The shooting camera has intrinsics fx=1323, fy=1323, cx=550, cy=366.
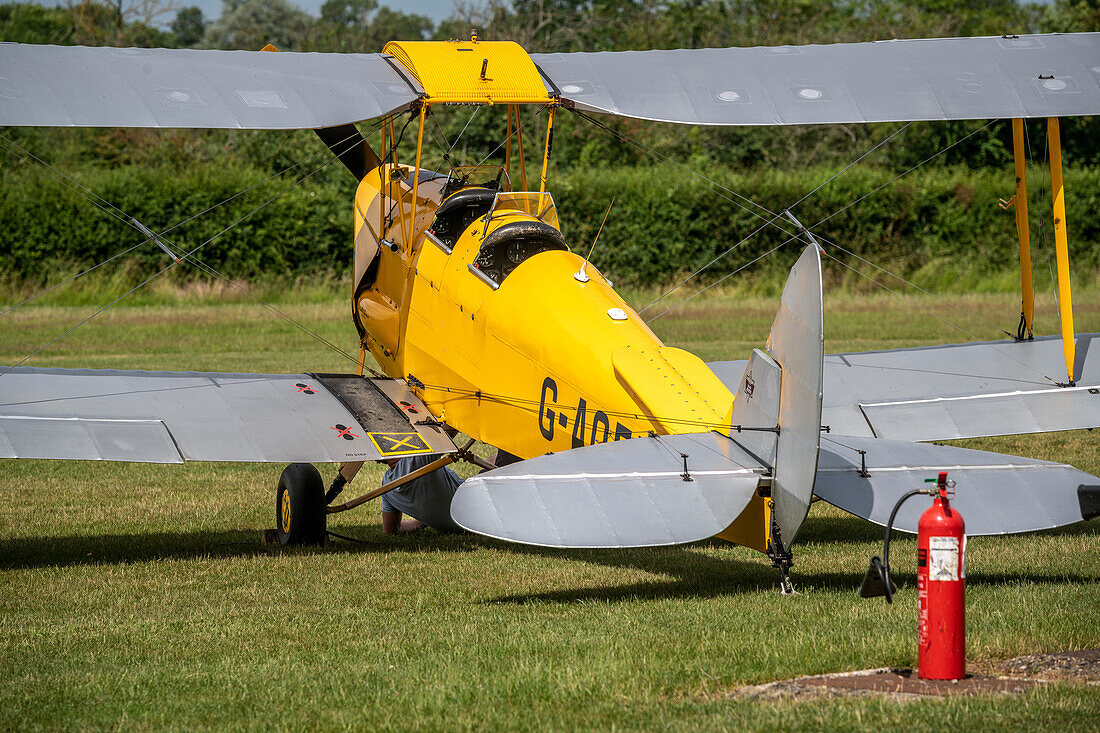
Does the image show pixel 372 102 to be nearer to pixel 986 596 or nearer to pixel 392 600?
pixel 392 600

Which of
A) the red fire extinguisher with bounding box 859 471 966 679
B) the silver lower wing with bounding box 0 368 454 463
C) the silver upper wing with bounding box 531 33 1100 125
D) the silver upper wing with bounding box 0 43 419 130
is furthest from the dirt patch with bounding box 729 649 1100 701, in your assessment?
the silver upper wing with bounding box 0 43 419 130

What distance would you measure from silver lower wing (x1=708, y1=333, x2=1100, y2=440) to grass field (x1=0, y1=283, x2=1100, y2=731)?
2.62 ft

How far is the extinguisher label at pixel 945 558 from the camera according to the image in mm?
5188

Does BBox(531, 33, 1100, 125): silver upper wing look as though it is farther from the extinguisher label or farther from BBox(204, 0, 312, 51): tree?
BBox(204, 0, 312, 51): tree

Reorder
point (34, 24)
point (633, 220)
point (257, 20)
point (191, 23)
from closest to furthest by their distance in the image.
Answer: point (633, 220)
point (34, 24)
point (257, 20)
point (191, 23)

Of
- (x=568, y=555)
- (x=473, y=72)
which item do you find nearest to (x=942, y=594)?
(x=568, y=555)

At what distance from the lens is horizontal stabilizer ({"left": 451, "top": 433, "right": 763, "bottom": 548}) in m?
6.02

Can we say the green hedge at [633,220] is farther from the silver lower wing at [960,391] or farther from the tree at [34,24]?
the silver lower wing at [960,391]

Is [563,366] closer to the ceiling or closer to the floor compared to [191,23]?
closer to the floor

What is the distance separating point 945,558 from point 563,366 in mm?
2986

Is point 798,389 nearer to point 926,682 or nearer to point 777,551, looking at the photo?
point 777,551

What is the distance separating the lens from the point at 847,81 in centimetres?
927

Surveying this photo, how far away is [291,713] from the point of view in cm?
513

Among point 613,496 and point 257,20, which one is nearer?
point 613,496
